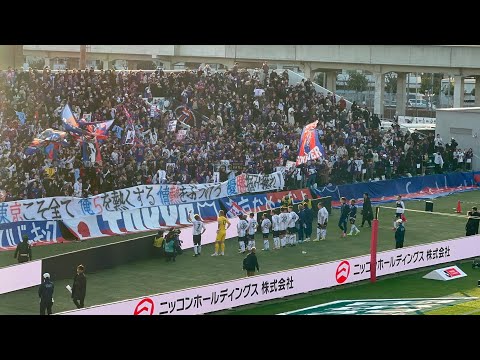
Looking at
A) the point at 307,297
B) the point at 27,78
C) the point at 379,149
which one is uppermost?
the point at 27,78

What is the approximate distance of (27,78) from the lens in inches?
1431

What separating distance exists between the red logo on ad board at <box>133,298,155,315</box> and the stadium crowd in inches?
417

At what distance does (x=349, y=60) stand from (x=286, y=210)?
28.9 m

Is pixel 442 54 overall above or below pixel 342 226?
above

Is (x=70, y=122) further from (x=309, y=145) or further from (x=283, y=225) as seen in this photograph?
(x=283, y=225)

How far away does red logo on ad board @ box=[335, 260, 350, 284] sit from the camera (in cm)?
2429

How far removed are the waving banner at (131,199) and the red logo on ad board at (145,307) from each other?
8286 millimetres

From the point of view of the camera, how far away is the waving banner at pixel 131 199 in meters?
27.9

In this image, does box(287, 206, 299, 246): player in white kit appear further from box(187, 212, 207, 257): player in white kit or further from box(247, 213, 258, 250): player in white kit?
box(187, 212, 207, 257): player in white kit

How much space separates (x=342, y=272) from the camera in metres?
24.4

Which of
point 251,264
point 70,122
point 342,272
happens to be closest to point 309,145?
point 70,122

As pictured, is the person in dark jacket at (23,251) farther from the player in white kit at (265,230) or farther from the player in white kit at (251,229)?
the player in white kit at (265,230)
